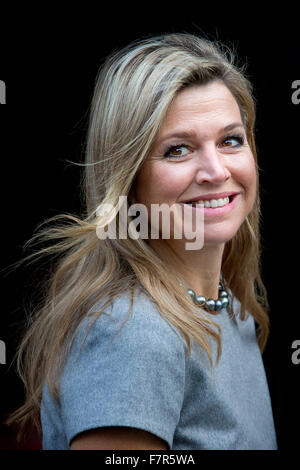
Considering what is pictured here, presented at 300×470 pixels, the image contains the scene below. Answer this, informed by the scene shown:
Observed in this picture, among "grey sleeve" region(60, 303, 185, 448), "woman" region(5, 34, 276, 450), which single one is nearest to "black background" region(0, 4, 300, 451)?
"woman" region(5, 34, 276, 450)

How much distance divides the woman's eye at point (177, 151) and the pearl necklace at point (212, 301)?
447 mm

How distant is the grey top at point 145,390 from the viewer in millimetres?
1446

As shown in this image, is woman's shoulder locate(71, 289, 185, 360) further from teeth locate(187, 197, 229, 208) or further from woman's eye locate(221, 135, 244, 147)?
woman's eye locate(221, 135, 244, 147)

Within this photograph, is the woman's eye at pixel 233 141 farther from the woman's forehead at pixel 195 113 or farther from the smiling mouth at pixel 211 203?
the smiling mouth at pixel 211 203

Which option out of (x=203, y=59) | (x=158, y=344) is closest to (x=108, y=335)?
(x=158, y=344)

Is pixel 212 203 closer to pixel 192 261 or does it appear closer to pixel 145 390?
pixel 192 261

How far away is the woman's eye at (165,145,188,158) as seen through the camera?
5.87 feet

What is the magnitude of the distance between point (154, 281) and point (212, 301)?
38 centimetres

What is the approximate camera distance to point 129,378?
57.1 inches

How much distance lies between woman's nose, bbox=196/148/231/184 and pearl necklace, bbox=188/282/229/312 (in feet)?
1.29

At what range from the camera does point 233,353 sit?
2033 millimetres

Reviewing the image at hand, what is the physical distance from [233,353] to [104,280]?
0.57 m

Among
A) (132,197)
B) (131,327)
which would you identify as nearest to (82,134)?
(132,197)

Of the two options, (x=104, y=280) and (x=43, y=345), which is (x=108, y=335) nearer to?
(x=104, y=280)
